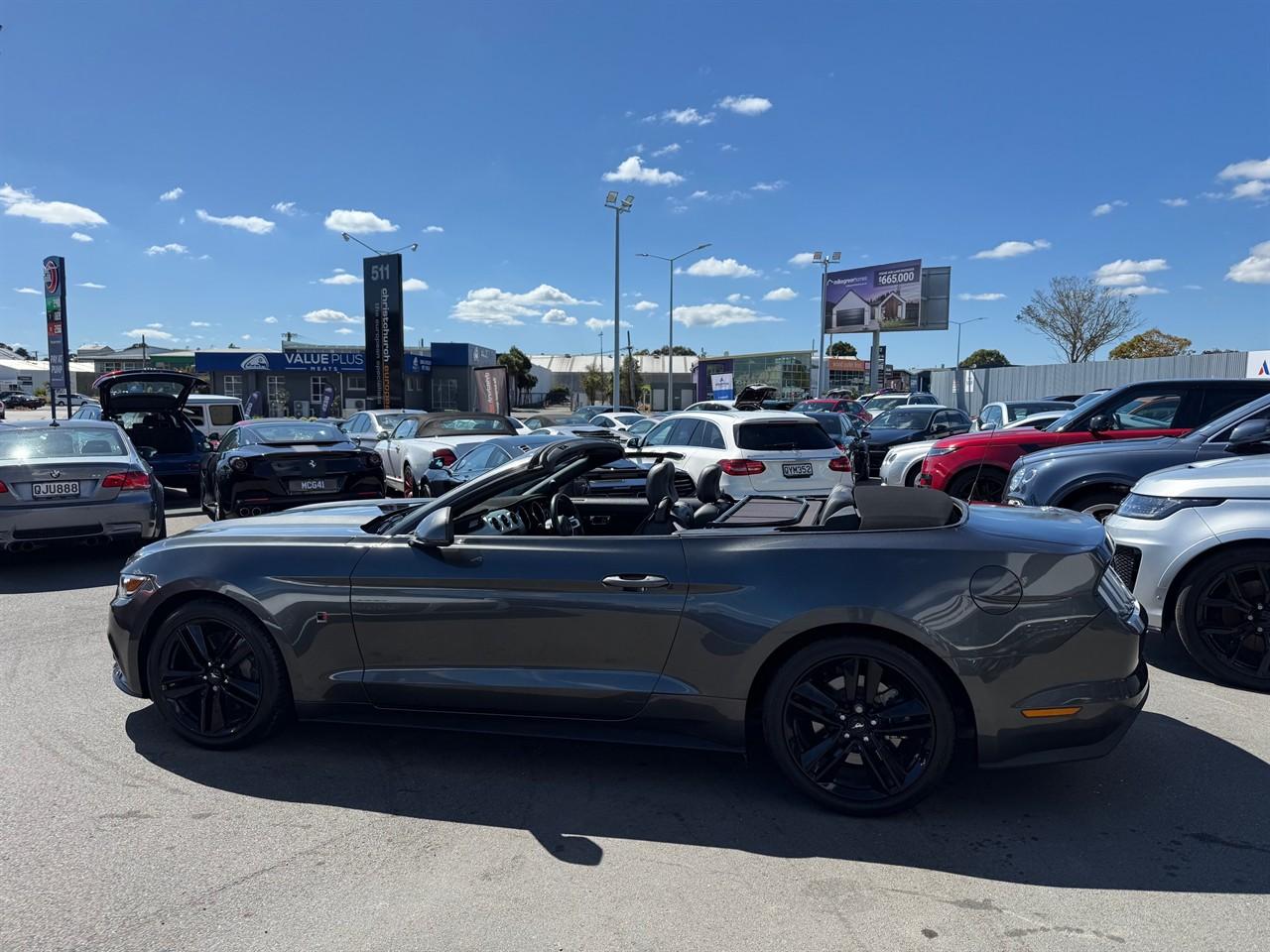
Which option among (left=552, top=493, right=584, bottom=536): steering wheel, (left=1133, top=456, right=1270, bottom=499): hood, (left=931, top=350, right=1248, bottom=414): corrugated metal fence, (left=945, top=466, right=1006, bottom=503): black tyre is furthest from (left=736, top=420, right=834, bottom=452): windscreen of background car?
(left=931, top=350, right=1248, bottom=414): corrugated metal fence

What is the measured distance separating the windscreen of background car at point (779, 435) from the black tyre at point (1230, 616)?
5472 millimetres

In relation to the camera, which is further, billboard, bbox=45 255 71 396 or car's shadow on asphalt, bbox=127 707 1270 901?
billboard, bbox=45 255 71 396

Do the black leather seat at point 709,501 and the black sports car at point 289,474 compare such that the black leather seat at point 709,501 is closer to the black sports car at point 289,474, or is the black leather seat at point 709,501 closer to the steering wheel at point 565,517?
the steering wheel at point 565,517

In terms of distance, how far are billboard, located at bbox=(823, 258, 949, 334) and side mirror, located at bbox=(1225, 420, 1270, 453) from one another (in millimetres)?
50266

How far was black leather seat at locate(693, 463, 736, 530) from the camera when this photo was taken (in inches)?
155

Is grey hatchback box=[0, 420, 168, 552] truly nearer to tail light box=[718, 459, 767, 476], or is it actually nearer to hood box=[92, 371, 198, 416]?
hood box=[92, 371, 198, 416]

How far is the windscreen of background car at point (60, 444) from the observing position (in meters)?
8.23

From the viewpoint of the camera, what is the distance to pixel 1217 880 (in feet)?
9.54

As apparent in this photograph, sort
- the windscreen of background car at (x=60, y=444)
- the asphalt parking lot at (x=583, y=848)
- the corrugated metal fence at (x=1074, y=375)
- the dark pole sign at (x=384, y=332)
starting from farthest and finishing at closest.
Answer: the dark pole sign at (x=384, y=332)
the corrugated metal fence at (x=1074, y=375)
the windscreen of background car at (x=60, y=444)
the asphalt parking lot at (x=583, y=848)

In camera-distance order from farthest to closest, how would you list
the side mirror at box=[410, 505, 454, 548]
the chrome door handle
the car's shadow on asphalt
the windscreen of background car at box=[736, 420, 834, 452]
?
the windscreen of background car at box=[736, 420, 834, 452], the side mirror at box=[410, 505, 454, 548], the chrome door handle, the car's shadow on asphalt

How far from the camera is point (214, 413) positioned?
1853 centimetres

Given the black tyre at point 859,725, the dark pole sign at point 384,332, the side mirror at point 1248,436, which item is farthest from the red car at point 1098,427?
the dark pole sign at point 384,332

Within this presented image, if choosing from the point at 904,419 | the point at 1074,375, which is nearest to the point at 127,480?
the point at 904,419

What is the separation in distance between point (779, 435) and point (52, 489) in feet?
25.0
